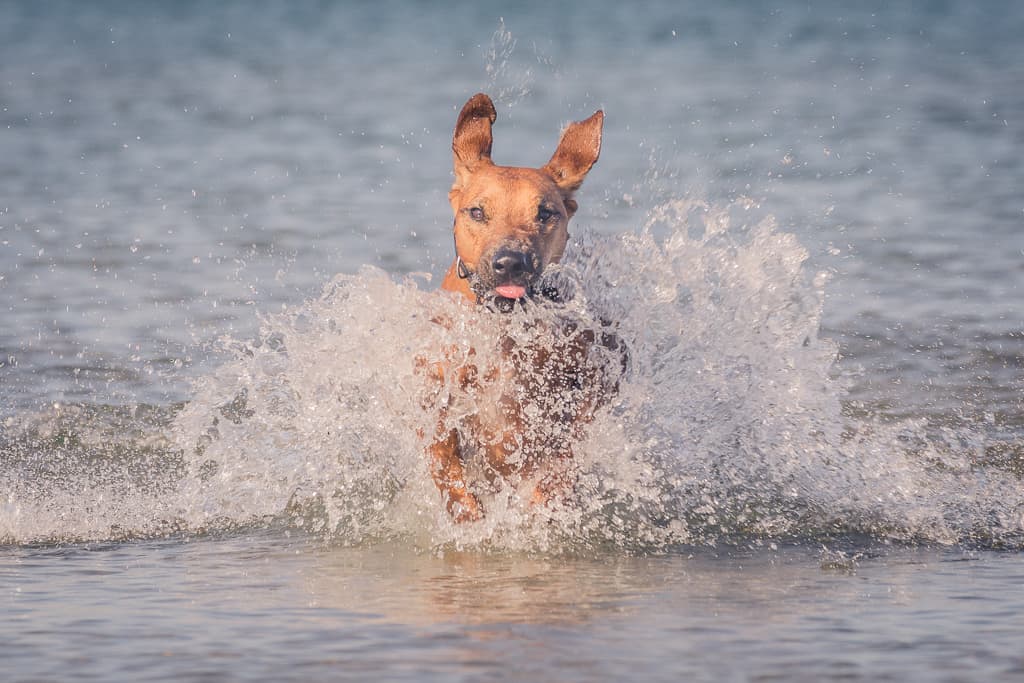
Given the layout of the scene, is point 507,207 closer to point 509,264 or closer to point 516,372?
point 509,264

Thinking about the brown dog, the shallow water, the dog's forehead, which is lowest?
the shallow water

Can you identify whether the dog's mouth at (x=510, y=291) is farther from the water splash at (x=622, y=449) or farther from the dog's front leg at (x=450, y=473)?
the dog's front leg at (x=450, y=473)

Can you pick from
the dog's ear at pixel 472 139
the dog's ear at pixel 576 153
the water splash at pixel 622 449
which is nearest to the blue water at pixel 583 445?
the water splash at pixel 622 449

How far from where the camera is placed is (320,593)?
510 cm

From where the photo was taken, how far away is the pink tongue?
594 cm

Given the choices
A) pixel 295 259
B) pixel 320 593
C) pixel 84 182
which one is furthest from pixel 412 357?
pixel 84 182

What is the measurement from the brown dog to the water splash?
9 centimetres

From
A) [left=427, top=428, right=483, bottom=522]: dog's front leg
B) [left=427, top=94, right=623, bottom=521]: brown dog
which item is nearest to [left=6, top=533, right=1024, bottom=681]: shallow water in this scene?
[left=427, top=428, right=483, bottom=522]: dog's front leg

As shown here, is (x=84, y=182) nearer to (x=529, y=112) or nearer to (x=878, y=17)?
(x=529, y=112)

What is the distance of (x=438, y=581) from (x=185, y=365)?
4571 millimetres

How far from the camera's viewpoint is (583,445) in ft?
20.4

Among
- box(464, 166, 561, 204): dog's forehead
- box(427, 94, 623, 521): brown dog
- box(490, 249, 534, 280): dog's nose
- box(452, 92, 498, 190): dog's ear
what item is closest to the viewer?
box(490, 249, 534, 280): dog's nose

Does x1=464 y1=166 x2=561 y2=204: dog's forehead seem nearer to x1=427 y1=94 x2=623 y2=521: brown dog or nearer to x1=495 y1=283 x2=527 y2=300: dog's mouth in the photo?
x1=427 y1=94 x2=623 y2=521: brown dog

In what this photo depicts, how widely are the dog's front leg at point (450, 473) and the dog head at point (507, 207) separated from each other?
0.62m
